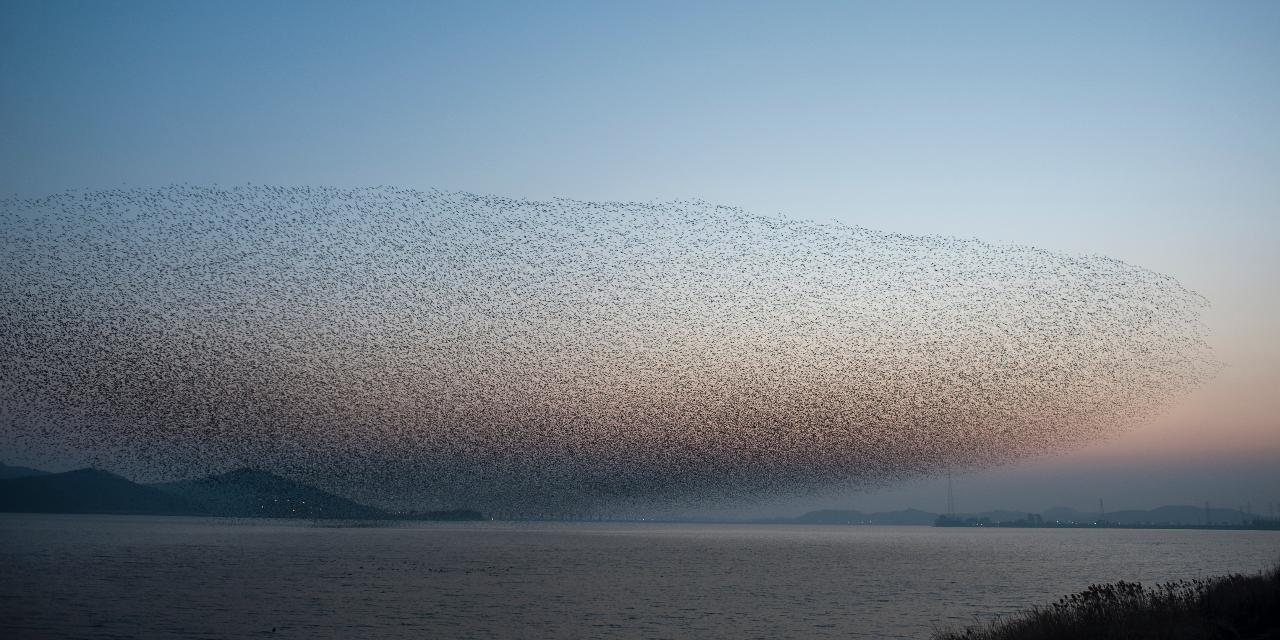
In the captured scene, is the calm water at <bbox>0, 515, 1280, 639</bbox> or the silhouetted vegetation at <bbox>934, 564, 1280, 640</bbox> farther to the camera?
the calm water at <bbox>0, 515, 1280, 639</bbox>

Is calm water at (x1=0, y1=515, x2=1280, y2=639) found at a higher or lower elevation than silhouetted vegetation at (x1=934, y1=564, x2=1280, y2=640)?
lower

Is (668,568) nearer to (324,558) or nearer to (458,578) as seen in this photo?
(458,578)

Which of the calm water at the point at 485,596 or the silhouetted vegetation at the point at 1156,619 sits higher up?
the silhouetted vegetation at the point at 1156,619

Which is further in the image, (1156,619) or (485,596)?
(485,596)

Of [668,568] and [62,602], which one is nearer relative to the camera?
[62,602]

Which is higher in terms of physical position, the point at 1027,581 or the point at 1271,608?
the point at 1271,608

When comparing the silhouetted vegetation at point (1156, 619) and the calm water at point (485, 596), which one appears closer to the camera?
the silhouetted vegetation at point (1156, 619)

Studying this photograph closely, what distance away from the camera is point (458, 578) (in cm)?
8194

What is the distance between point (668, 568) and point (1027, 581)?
3676cm

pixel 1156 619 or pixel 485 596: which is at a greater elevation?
pixel 1156 619

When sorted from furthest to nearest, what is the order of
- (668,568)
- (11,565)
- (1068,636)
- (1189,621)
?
(668,568) → (11,565) → (1189,621) → (1068,636)

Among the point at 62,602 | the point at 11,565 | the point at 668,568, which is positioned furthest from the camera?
the point at 668,568

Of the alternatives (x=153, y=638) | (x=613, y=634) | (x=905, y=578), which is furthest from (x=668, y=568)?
(x=153, y=638)

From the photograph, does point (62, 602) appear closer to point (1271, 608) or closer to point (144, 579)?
point (144, 579)
